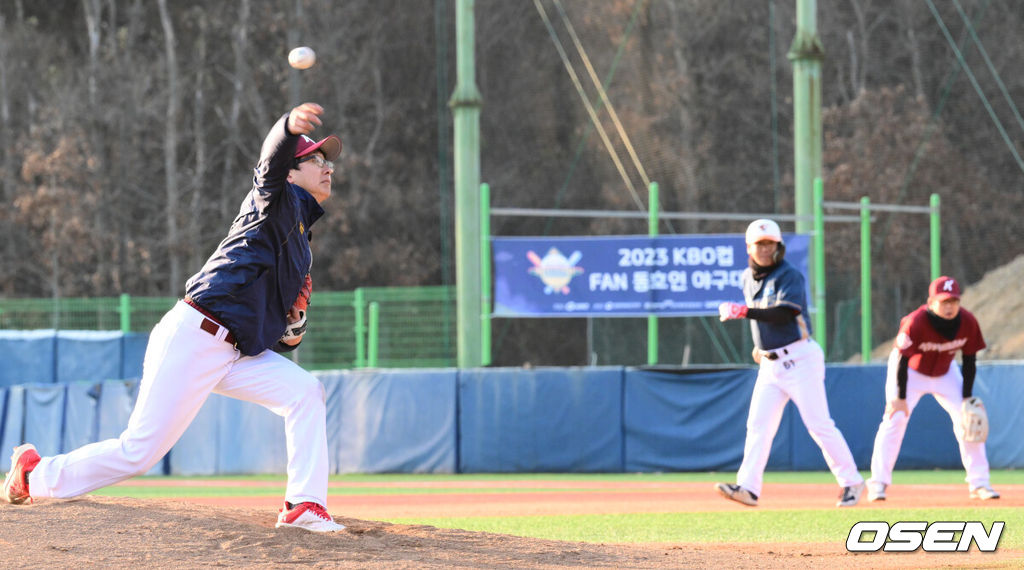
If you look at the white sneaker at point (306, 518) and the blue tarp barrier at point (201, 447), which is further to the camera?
the blue tarp barrier at point (201, 447)

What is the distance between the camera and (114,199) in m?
33.9

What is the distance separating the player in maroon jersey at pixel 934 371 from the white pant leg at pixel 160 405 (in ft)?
19.1

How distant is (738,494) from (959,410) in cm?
210

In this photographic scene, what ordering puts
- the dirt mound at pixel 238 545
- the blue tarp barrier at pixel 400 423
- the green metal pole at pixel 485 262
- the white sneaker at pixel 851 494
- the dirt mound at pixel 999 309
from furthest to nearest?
the dirt mound at pixel 999 309
the green metal pole at pixel 485 262
the blue tarp barrier at pixel 400 423
the white sneaker at pixel 851 494
the dirt mound at pixel 238 545

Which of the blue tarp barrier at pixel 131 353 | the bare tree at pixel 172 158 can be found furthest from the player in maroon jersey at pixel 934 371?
the bare tree at pixel 172 158

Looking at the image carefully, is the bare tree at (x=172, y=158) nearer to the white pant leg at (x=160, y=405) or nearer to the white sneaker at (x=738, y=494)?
the white sneaker at (x=738, y=494)

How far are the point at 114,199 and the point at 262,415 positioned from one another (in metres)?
20.1

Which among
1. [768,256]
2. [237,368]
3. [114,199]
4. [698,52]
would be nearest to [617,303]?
[768,256]

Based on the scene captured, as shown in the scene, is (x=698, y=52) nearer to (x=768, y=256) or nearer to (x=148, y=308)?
(x=148, y=308)

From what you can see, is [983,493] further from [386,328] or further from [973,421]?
[386,328]

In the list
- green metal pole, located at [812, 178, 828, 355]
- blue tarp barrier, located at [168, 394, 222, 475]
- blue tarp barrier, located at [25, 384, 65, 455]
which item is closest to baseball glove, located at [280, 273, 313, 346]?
blue tarp barrier, located at [168, 394, 222, 475]

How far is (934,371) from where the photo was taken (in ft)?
32.8

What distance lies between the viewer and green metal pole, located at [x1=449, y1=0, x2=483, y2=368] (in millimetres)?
17438

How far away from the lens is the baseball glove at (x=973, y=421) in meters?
9.80
